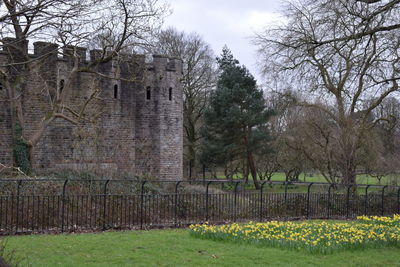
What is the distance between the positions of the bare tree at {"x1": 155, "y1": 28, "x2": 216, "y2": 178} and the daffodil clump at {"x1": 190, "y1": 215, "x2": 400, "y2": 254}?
25.3 m

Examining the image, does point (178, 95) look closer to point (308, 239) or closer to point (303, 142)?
point (303, 142)

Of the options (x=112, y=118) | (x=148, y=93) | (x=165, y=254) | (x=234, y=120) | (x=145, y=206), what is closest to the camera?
(x=165, y=254)

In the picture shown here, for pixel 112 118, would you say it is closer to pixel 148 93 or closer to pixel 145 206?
pixel 148 93

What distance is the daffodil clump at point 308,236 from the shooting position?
989 cm

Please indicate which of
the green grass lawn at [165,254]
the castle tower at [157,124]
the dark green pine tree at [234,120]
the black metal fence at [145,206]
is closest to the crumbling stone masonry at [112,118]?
the castle tower at [157,124]

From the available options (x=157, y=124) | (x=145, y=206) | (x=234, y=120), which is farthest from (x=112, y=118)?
(x=145, y=206)

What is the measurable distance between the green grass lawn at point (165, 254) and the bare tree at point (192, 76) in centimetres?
2645

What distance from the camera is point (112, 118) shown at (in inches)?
1001

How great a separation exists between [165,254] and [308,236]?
3.51 m

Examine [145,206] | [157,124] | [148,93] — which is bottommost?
[145,206]

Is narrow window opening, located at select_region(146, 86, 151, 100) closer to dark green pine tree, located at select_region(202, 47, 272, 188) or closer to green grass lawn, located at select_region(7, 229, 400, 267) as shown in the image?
dark green pine tree, located at select_region(202, 47, 272, 188)

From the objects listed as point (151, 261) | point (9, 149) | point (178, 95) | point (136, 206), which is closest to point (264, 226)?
point (151, 261)

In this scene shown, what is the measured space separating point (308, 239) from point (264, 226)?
5.52 ft

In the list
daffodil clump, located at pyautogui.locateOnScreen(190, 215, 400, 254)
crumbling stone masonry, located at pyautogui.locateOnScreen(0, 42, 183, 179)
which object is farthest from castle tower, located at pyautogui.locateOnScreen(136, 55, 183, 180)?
daffodil clump, located at pyautogui.locateOnScreen(190, 215, 400, 254)
